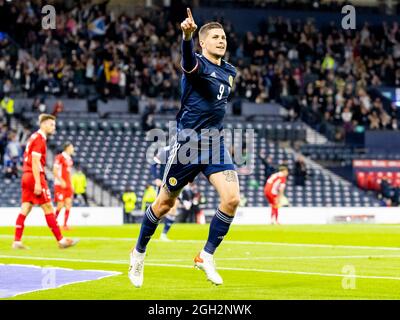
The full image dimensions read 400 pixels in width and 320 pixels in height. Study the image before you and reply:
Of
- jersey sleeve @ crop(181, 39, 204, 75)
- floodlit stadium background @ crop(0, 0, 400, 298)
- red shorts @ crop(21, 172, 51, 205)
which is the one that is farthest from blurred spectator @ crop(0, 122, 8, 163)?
jersey sleeve @ crop(181, 39, 204, 75)

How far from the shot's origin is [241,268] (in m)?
14.6

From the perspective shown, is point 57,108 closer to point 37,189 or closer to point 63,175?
point 63,175

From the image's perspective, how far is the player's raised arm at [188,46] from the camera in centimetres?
1095

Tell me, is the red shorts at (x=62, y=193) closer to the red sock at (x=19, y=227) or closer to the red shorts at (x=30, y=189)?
the red sock at (x=19, y=227)

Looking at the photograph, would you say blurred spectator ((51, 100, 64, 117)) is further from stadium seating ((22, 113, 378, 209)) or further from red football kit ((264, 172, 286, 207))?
red football kit ((264, 172, 286, 207))

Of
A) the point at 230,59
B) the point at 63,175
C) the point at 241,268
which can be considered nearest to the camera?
the point at 241,268

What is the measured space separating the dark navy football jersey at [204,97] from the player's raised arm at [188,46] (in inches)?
9.2

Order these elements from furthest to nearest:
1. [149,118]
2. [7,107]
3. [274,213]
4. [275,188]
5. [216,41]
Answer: [149,118] < [7,107] < [274,213] < [275,188] < [216,41]

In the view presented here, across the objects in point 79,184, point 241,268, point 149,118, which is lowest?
point 79,184

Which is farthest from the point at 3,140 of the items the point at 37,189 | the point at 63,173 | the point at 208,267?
the point at 208,267

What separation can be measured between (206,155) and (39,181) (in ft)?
25.5

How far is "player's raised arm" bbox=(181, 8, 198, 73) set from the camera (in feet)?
35.9

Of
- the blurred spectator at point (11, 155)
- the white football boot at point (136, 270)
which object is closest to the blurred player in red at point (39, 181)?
the white football boot at point (136, 270)
